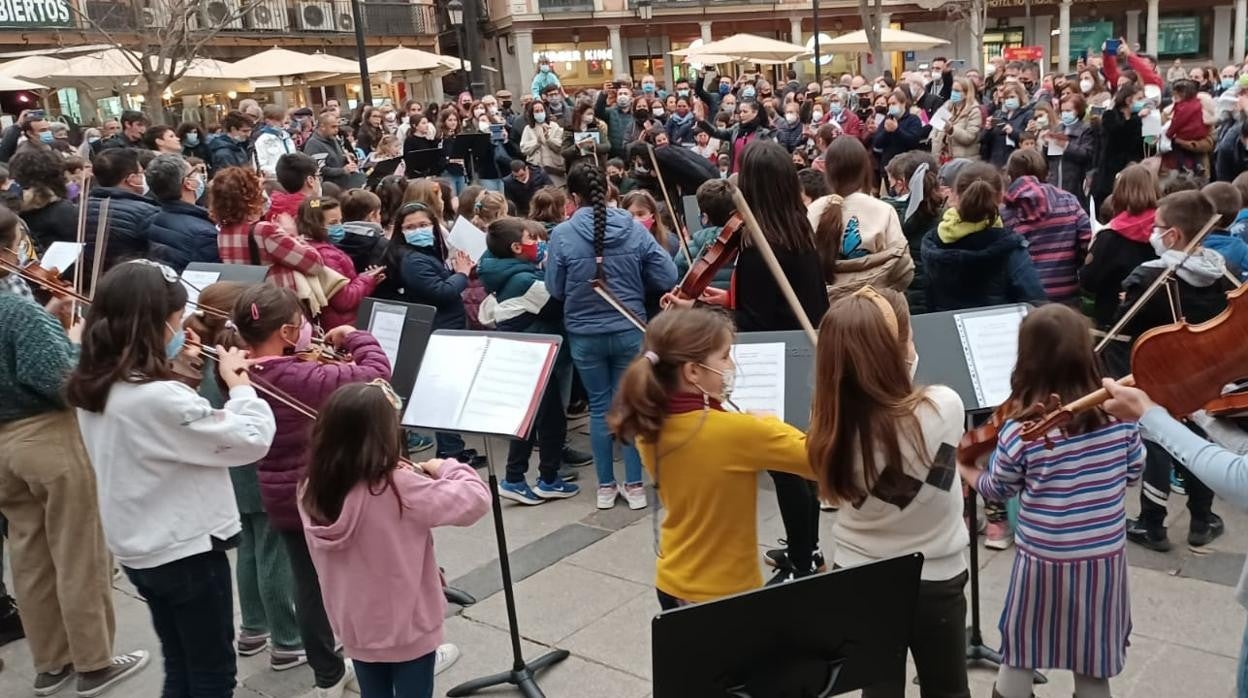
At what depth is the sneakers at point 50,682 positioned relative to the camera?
3861 millimetres

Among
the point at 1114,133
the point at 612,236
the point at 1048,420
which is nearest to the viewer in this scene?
the point at 1048,420

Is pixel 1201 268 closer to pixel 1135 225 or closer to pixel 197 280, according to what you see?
pixel 1135 225

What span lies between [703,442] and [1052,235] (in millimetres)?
3278

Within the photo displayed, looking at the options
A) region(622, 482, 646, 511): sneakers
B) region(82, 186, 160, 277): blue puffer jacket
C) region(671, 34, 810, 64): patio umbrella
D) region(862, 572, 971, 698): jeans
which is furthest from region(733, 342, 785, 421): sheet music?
region(671, 34, 810, 64): patio umbrella

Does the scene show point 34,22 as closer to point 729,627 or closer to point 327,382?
point 327,382

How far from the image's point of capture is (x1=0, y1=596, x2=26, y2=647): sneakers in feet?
14.4

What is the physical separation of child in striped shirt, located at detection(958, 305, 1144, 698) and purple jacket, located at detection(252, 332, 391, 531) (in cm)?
203

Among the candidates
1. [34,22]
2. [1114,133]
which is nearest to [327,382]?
[1114,133]

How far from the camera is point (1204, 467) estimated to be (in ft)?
7.15

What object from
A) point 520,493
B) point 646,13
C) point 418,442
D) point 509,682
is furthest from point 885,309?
point 646,13

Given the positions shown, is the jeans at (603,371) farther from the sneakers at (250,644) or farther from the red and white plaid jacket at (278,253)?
the sneakers at (250,644)

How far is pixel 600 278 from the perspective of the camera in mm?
4828

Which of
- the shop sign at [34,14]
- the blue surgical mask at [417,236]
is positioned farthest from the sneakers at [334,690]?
the shop sign at [34,14]

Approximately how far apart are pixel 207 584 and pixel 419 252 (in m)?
2.59
